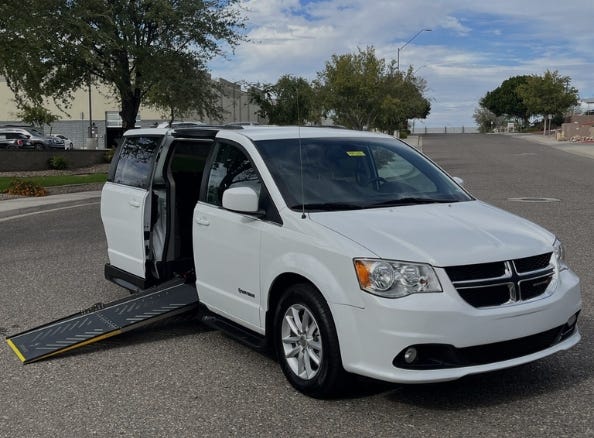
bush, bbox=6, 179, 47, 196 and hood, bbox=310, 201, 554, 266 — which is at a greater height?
hood, bbox=310, 201, 554, 266

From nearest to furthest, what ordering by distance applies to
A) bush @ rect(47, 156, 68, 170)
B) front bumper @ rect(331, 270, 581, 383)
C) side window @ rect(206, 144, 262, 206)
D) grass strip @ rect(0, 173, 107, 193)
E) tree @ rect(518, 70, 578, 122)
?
1. front bumper @ rect(331, 270, 581, 383)
2. side window @ rect(206, 144, 262, 206)
3. grass strip @ rect(0, 173, 107, 193)
4. bush @ rect(47, 156, 68, 170)
5. tree @ rect(518, 70, 578, 122)

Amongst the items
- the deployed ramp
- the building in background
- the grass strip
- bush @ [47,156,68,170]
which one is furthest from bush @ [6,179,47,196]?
the building in background

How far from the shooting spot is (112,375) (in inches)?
205

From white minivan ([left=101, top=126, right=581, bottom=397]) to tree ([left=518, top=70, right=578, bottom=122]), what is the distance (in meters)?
81.7

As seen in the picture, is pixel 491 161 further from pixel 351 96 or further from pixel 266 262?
pixel 266 262

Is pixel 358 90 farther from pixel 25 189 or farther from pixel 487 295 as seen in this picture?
pixel 487 295

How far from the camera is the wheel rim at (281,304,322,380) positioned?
14.8ft

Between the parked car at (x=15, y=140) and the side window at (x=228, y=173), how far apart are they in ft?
141

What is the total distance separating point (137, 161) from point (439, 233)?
12.4 feet

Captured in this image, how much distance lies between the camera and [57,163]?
93.4 feet

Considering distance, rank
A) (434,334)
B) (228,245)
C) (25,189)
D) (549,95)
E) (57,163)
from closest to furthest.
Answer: (434,334) < (228,245) < (25,189) < (57,163) < (549,95)

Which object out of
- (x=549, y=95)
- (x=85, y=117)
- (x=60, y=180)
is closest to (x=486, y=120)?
(x=549, y=95)

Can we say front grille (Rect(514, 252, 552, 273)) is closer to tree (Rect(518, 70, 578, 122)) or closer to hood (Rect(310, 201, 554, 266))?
hood (Rect(310, 201, 554, 266))

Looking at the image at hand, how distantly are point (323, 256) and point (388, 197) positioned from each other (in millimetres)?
1056
